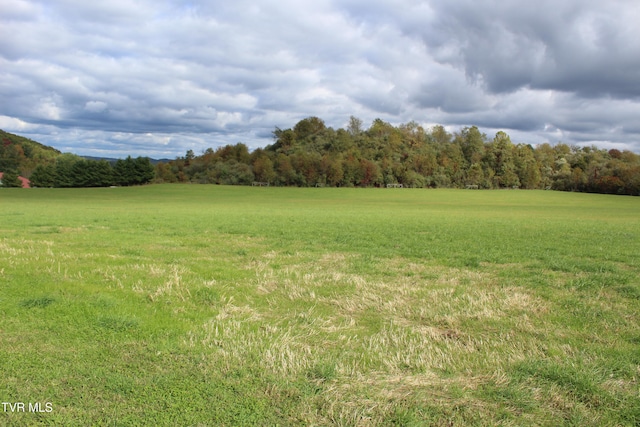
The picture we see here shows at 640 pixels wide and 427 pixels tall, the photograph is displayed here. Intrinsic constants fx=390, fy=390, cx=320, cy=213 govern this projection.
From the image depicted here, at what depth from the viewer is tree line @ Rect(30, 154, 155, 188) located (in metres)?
98.7

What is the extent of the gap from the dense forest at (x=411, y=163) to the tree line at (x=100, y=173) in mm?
19196

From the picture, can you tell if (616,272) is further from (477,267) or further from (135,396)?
(135,396)

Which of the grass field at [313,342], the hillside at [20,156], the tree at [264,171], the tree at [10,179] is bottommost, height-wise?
the grass field at [313,342]

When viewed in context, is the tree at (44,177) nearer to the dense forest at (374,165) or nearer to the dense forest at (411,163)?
the dense forest at (374,165)

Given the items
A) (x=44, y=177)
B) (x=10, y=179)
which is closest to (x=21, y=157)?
(x=10, y=179)

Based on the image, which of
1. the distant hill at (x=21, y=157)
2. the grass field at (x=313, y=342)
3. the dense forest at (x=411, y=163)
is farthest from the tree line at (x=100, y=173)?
the grass field at (x=313, y=342)

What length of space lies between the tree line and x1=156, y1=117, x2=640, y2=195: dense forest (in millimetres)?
19196

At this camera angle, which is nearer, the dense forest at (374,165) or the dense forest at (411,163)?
the dense forest at (374,165)

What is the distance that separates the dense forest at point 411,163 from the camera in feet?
372

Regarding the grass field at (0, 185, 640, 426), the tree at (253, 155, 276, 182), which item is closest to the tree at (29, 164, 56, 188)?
the tree at (253, 155, 276, 182)

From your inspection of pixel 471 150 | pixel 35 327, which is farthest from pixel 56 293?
pixel 471 150

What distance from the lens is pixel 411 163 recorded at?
12562 cm

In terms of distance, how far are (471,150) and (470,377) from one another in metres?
146

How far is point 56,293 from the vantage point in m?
6.75
